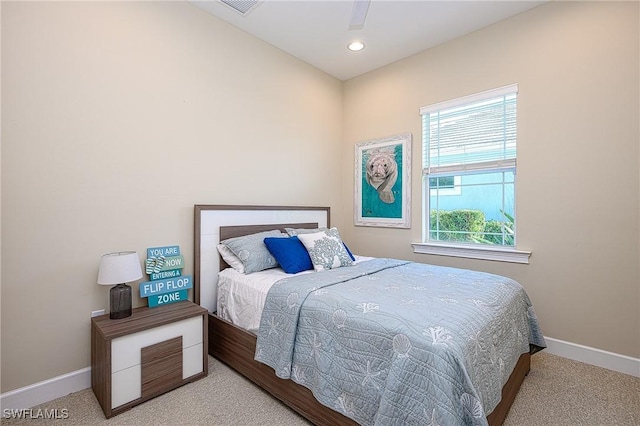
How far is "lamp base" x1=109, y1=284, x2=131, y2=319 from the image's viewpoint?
1.95 metres

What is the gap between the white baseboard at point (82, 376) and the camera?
1773 mm

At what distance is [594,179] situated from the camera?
2.31 metres

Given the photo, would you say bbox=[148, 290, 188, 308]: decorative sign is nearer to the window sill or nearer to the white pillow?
the white pillow

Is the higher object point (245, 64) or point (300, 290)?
point (245, 64)

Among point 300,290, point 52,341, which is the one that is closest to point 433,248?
point 300,290

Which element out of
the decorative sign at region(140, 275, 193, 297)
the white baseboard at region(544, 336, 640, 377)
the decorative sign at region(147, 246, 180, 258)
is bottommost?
the white baseboard at region(544, 336, 640, 377)

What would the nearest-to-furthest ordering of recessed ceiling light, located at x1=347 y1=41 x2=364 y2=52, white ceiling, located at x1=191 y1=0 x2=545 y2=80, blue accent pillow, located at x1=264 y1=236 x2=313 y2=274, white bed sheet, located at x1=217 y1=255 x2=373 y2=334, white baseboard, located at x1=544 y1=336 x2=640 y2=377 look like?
1. white bed sheet, located at x1=217 y1=255 x2=373 y2=334
2. white baseboard, located at x1=544 y1=336 x2=640 y2=377
3. blue accent pillow, located at x1=264 y1=236 x2=313 y2=274
4. white ceiling, located at x1=191 y1=0 x2=545 y2=80
5. recessed ceiling light, located at x1=347 y1=41 x2=364 y2=52

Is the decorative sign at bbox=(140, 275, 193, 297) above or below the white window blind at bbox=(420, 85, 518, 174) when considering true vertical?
below

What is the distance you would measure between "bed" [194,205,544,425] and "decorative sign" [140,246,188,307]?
16cm

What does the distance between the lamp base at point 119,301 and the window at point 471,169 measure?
276 centimetres

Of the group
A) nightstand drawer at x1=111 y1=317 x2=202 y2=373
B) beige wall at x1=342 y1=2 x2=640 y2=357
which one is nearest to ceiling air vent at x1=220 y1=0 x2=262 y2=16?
beige wall at x1=342 y1=2 x2=640 y2=357

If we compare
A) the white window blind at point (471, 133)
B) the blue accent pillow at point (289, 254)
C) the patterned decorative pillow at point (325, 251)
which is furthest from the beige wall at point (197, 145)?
the patterned decorative pillow at point (325, 251)

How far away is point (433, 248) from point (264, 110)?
7.47ft

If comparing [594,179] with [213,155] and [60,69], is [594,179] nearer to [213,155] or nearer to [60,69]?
[213,155]
